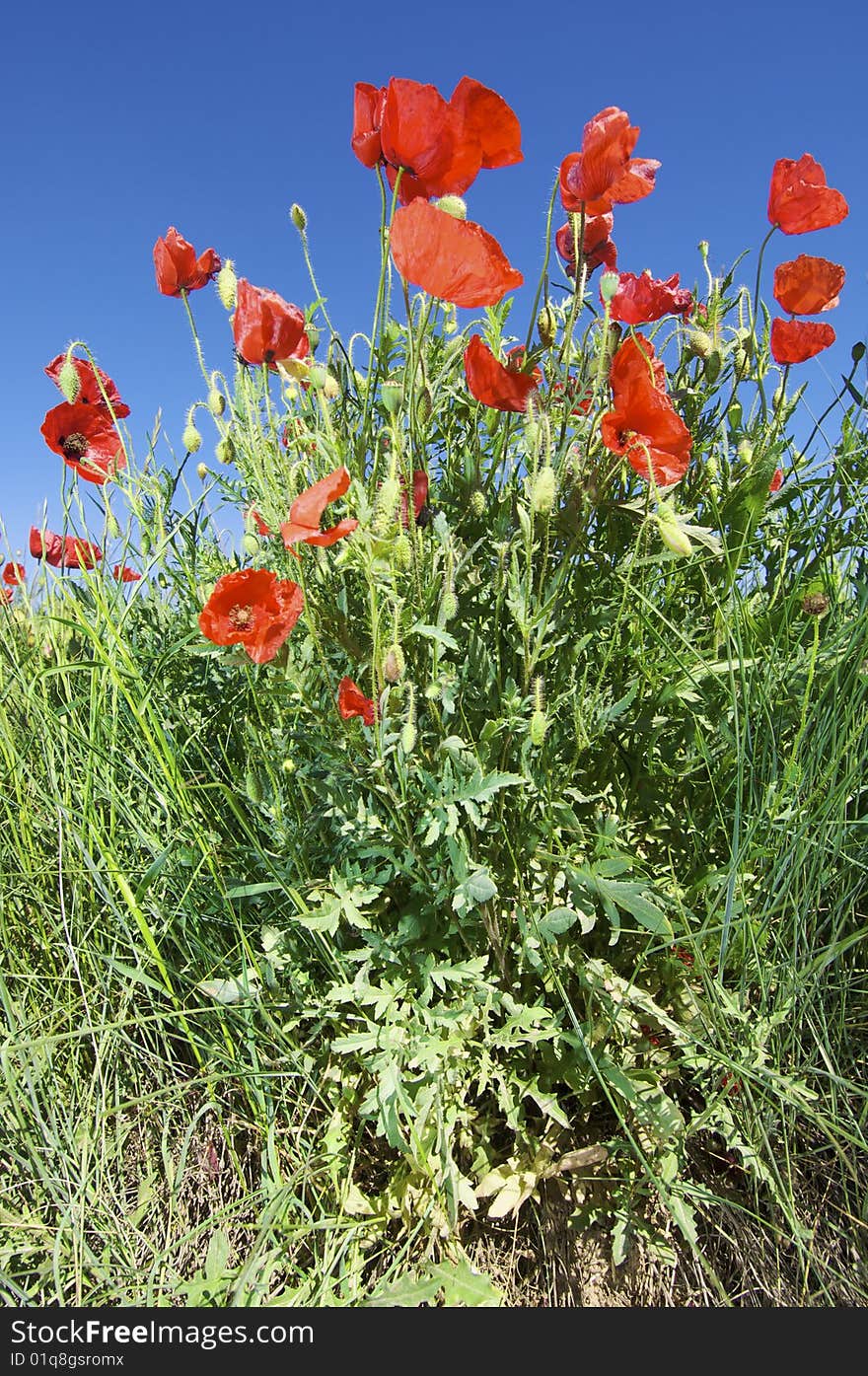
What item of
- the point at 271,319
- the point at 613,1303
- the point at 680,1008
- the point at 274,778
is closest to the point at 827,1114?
the point at 680,1008

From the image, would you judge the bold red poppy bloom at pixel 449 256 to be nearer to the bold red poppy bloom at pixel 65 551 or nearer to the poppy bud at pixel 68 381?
the poppy bud at pixel 68 381

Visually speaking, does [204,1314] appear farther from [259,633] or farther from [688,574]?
[688,574]

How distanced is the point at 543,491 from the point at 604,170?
470 mm

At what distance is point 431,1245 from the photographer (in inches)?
48.7

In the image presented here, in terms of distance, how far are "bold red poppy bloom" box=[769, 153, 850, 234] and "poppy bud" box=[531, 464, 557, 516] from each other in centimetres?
77

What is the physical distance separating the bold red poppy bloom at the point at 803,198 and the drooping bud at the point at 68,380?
1.33 m

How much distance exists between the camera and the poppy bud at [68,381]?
1.63 m

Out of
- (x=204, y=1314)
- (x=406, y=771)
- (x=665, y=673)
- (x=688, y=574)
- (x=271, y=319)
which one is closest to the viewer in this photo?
(x=204, y=1314)

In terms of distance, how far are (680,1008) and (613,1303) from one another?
1.47 ft

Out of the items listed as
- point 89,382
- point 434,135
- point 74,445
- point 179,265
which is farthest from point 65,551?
point 434,135

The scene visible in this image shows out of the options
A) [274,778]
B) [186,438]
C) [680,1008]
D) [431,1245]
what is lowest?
[431,1245]

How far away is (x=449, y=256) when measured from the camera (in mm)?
1003

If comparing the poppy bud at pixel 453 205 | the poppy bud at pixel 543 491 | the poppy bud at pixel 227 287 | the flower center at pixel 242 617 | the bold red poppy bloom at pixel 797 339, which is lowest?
the flower center at pixel 242 617

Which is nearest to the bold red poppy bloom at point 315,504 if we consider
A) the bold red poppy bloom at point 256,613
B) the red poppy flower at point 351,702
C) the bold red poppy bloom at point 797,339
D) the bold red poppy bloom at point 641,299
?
the bold red poppy bloom at point 256,613
